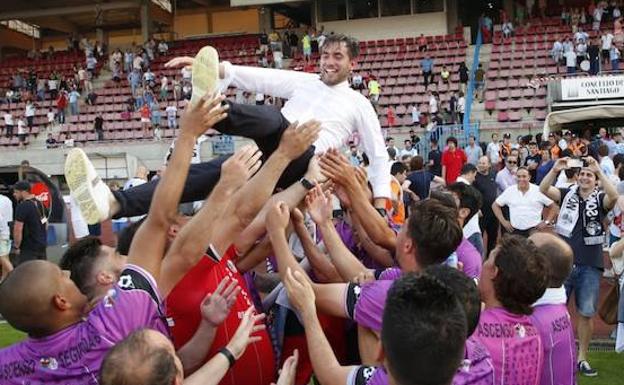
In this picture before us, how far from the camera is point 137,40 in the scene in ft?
130

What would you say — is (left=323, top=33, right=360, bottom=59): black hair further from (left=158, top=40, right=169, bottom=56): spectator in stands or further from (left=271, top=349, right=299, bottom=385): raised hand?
(left=158, top=40, right=169, bottom=56): spectator in stands

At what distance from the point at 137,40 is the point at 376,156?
37.0 m

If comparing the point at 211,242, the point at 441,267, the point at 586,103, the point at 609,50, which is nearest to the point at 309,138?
the point at 211,242

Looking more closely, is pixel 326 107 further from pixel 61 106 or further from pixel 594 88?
pixel 61 106

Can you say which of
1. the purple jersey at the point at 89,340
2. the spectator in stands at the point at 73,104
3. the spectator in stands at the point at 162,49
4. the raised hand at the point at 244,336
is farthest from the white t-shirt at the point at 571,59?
the purple jersey at the point at 89,340

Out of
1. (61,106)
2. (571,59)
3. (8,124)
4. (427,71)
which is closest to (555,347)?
(571,59)

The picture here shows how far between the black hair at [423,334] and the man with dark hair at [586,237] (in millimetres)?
4750

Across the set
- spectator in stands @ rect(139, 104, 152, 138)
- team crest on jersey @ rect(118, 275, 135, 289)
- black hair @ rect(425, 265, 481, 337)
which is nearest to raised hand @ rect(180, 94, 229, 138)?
team crest on jersey @ rect(118, 275, 135, 289)

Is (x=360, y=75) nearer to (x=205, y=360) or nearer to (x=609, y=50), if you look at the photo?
(x=609, y=50)

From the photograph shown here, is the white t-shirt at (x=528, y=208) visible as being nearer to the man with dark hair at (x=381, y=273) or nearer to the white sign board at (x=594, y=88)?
the man with dark hair at (x=381, y=273)

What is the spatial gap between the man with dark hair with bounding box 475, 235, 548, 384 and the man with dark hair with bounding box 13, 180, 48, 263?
828 centimetres

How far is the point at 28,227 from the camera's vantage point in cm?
1014

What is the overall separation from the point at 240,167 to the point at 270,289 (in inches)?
53.4

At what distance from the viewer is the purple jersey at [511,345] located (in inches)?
114
